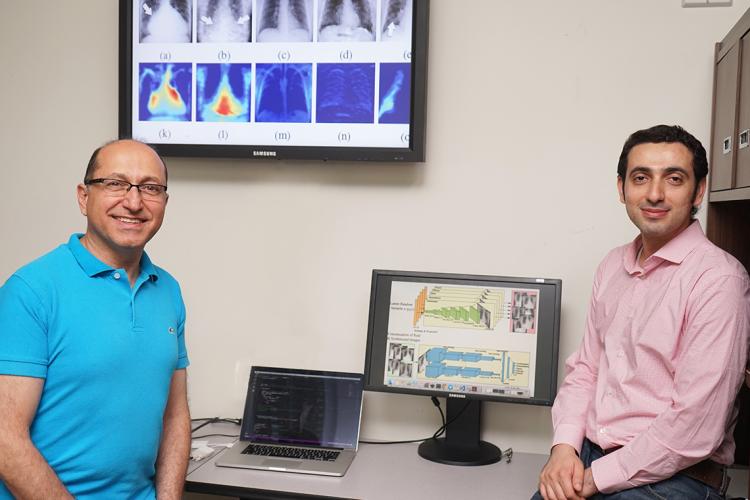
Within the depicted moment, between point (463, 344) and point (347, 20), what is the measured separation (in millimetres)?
1115

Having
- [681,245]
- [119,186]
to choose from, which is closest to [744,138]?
[681,245]

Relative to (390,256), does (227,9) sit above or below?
above

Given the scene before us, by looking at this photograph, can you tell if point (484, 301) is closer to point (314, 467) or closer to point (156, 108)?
point (314, 467)

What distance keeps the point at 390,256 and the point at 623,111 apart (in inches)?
34.7

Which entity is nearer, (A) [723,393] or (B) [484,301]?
(A) [723,393]

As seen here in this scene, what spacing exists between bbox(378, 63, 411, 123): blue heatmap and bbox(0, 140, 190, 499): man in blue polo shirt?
2.82 feet

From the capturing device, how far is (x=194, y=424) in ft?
8.40

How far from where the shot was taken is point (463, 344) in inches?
90.2

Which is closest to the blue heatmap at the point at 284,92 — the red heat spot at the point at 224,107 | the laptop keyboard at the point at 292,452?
the red heat spot at the point at 224,107

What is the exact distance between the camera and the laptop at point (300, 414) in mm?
2291

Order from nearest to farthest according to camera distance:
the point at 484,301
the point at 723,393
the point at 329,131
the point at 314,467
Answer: the point at 723,393
the point at 314,467
the point at 484,301
the point at 329,131

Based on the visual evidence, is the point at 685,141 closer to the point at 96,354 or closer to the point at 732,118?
the point at 732,118

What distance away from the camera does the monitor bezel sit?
2225 millimetres

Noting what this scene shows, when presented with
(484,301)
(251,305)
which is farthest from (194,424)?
(484,301)
